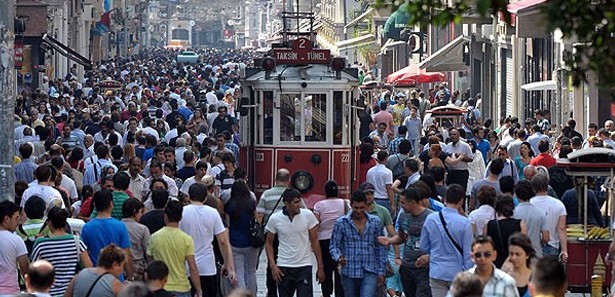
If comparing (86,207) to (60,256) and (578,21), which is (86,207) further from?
(578,21)

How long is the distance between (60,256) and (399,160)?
881 centimetres

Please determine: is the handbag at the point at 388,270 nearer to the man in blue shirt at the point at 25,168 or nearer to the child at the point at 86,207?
the child at the point at 86,207

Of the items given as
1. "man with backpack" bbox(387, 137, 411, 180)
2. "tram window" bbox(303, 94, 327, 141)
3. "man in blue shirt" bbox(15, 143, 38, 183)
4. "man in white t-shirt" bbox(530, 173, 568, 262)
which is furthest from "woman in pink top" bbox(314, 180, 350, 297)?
"tram window" bbox(303, 94, 327, 141)

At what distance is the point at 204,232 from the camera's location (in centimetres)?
1327

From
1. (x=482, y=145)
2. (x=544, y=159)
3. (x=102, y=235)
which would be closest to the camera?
(x=102, y=235)

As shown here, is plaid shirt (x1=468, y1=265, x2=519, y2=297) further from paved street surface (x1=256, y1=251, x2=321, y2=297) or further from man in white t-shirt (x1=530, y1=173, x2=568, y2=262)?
paved street surface (x1=256, y1=251, x2=321, y2=297)

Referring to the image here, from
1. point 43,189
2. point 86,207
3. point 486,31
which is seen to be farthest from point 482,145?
point 486,31

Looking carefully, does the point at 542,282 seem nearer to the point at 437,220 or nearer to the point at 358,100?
the point at 437,220

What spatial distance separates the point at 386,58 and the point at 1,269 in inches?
2378

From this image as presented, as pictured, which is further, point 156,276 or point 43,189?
point 43,189

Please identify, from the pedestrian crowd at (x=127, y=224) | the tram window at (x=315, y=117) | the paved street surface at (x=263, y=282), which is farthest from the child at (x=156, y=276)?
the tram window at (x=315, y=117)

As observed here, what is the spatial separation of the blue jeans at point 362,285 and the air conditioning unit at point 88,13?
2390 inches

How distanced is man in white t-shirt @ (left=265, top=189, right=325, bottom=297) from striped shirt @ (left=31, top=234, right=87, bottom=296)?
241 cm

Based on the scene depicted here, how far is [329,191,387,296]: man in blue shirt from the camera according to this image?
1347 cm
